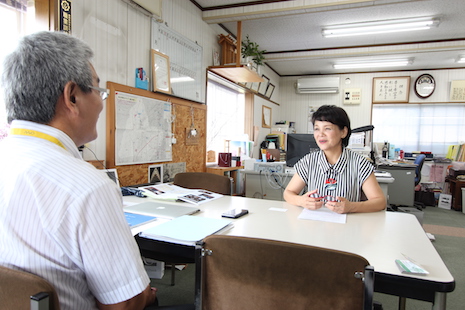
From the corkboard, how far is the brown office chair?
6.58ft

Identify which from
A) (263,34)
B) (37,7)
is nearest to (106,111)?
(37,7)

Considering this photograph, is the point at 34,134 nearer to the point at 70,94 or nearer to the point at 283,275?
the point at 70,94

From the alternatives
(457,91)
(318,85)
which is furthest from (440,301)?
(457,91)

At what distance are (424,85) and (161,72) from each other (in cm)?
603

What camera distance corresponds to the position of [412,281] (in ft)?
2.68

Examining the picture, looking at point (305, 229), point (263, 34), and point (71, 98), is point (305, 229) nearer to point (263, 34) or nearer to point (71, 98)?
point (71, 98)

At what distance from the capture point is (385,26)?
4.04m

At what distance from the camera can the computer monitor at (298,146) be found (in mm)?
3229

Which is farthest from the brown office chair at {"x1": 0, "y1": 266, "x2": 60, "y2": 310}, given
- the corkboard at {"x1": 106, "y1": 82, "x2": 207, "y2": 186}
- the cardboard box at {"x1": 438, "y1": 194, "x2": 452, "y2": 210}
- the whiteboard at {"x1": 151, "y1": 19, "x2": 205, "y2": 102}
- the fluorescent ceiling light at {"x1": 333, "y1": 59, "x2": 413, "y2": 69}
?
the fluorescent ceiling light at {"x1": 333, "y1": 59, "x2": 413, "y2": 69}

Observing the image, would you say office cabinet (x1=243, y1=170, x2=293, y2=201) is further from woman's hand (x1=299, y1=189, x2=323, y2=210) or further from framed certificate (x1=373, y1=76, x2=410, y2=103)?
framed certificate (x1=373, y1=76, x2=410, y2=103)

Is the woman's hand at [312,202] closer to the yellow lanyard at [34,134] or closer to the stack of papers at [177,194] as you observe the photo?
the stack of papers at [177,194]

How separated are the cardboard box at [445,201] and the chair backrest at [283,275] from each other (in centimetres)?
571

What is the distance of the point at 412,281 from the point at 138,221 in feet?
3.39

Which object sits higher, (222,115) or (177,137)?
(222,115)
